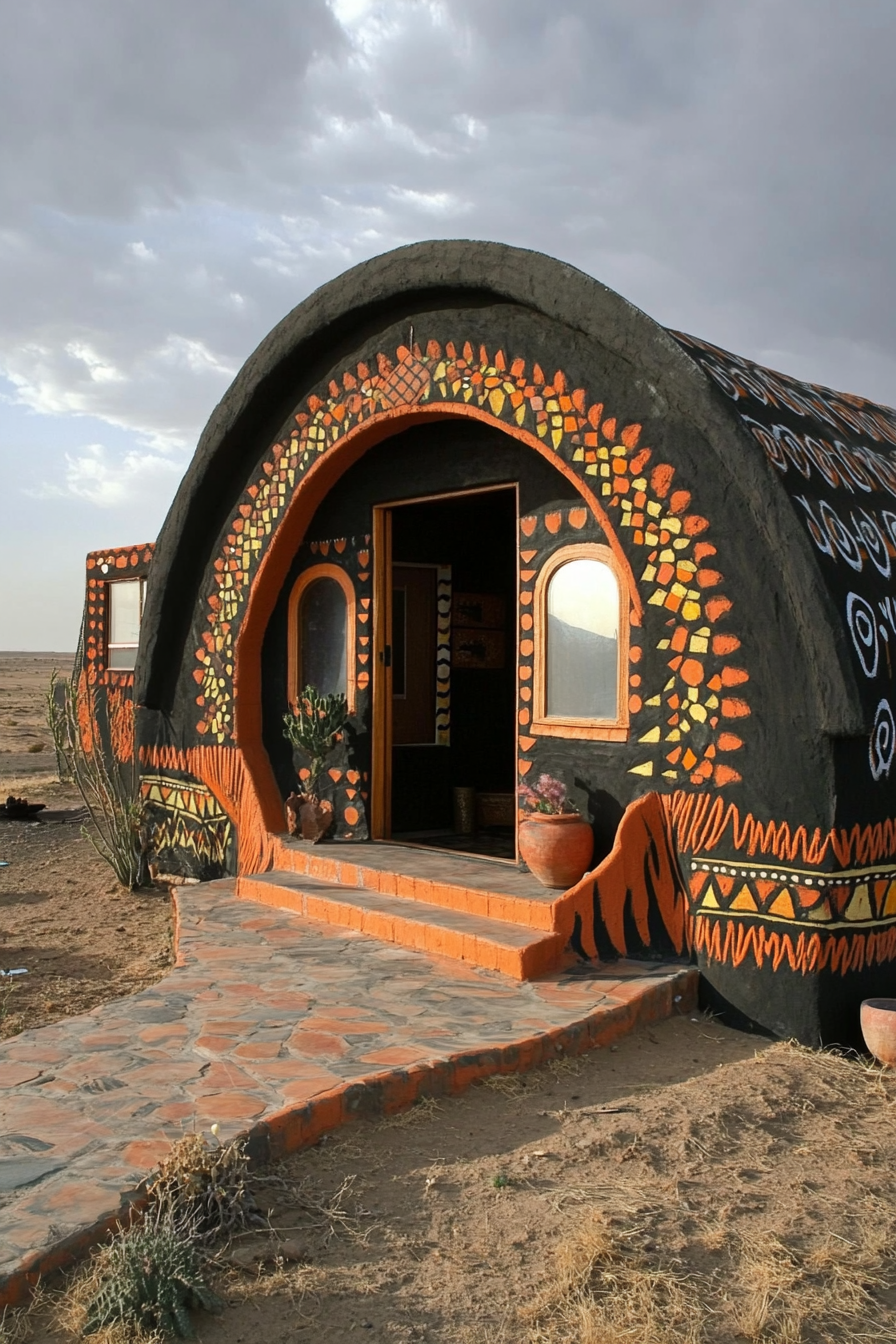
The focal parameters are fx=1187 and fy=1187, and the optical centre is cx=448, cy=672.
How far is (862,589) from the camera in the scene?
5555 millimetres

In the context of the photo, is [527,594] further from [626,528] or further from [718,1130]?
[718,1130]

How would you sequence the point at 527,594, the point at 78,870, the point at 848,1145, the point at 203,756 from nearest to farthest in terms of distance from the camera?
the point at 848,1145 < the point at 527,594 < the point at 203,756 < the point at 78,870

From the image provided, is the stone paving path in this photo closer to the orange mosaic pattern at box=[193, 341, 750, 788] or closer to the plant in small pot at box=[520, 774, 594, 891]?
the plant in small pot at box=[520, 774, 594, 891]

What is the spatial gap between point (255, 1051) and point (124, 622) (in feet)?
27.8

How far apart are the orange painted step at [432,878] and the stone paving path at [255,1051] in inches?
15.9

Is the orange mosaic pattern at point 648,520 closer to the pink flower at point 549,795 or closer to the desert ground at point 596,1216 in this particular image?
the pink flower at point 549,795

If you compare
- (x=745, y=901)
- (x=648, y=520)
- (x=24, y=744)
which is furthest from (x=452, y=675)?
(x=24, y=744)

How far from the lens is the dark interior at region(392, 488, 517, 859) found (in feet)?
30.3

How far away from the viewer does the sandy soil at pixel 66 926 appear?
21.9 feet

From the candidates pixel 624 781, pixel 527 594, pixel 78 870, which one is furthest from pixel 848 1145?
pixel 78 870

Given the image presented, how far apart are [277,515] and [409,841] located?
256 cm

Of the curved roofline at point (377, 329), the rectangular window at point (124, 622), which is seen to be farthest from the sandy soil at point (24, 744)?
the curved roofline at point (377, 329)

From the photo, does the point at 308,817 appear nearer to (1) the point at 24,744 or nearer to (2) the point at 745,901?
(2) the point at 745,901

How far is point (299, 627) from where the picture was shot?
8.92 metres
